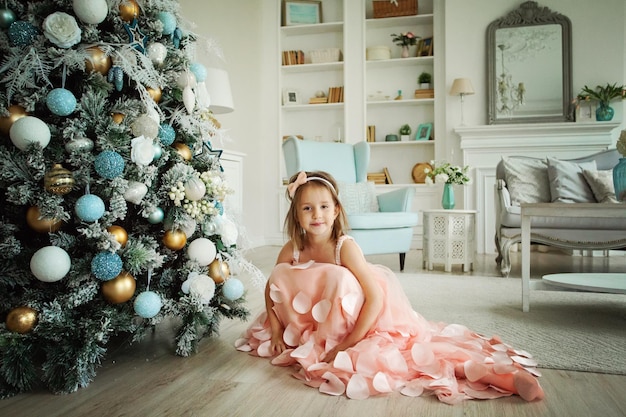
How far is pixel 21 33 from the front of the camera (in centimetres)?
130

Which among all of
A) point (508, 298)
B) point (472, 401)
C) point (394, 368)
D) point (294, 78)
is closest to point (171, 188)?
point (394, 368)

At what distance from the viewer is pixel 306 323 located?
159 cm

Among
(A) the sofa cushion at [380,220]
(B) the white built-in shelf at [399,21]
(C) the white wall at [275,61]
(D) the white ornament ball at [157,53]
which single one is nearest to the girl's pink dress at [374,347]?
(D) the white ornament ball at [157,53]

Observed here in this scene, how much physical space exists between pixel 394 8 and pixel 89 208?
488 centimetres

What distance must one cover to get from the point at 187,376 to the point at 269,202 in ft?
14.3

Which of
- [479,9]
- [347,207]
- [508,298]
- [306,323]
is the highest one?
[479,9]

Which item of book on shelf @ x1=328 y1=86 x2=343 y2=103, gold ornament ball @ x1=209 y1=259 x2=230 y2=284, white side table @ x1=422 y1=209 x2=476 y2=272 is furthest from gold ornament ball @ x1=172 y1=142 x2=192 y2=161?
book on shelf @ x1=328 y1=86 x2=343 y2=103

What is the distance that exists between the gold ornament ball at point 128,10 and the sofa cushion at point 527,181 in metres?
3.13

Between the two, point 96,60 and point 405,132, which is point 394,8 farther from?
point 96,60

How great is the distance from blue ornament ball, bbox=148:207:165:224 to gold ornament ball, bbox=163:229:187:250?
0.05m

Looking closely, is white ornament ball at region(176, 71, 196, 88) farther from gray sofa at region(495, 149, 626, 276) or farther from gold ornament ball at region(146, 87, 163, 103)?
gray sofa at region(495, 149, 626, 276)

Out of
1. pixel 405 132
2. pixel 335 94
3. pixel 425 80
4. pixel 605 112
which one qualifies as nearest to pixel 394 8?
pixel 425 80

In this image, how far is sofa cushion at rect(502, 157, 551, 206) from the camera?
3.81 meters

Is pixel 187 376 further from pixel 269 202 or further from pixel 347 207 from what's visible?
pixel 269 202
